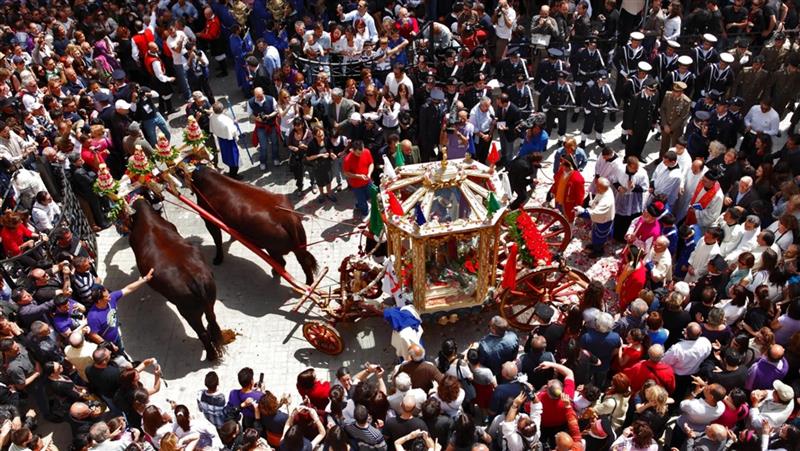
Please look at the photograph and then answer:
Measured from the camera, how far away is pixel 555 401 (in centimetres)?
729

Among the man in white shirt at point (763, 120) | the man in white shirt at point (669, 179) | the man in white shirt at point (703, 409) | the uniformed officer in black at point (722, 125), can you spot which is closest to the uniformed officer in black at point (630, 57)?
the uniformed officer in black at point (722, 125)

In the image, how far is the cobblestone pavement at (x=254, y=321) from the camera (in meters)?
Result: 9.85

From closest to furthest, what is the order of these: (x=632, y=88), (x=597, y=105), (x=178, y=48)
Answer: (x=632, y=88)
(x=597, y=105)
(x=178, y=48)

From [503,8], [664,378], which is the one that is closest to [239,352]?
[664,378]

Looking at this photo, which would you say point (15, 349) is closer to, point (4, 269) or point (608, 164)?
point (4, 269)

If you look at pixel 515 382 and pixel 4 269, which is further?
pixel 4 269

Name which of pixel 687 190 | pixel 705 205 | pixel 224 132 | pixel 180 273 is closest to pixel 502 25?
pixel 687 190

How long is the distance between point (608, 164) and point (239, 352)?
6.43 metres

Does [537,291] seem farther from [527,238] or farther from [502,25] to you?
[502,25]

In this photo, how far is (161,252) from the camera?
990 centimetres

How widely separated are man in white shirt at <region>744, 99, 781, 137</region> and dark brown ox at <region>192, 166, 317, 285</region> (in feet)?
26.3

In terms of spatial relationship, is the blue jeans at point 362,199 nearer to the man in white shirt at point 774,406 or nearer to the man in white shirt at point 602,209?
the man in white shirt at point 602,209

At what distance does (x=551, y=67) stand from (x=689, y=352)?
7.74 metres

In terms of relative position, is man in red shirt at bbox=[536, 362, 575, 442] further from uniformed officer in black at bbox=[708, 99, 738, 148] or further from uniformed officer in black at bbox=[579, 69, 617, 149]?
uniformed officer in black at bbox=[579, 69, 617, 149]
